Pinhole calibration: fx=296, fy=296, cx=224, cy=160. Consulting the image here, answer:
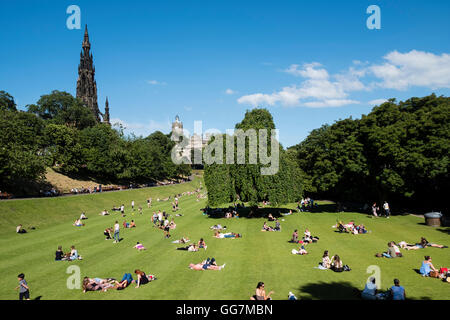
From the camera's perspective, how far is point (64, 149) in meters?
73.2

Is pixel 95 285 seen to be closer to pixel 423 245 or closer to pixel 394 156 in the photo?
pixel 423 245

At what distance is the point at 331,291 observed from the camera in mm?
15844

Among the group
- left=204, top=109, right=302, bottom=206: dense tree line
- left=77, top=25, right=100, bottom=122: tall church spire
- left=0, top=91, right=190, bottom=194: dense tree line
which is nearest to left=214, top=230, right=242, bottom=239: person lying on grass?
left=204, top=109, right=302, bottom=206: dense tree line

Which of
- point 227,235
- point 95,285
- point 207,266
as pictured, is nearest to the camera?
point 95,285

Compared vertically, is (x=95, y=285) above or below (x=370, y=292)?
below

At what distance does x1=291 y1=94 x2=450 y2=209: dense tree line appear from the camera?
119 feet

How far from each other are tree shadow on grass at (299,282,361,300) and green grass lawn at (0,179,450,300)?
5 centimetres

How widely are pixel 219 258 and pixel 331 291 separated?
8878mm

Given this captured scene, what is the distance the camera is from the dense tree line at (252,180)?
38.1m

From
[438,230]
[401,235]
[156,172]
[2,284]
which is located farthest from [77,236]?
[156,172]

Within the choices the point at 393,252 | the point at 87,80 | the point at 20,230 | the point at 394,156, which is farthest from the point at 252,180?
the point at 87,80

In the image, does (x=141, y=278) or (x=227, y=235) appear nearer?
(x=141, y=278)

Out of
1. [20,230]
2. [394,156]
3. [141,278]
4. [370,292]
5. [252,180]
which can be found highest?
[394,156]
